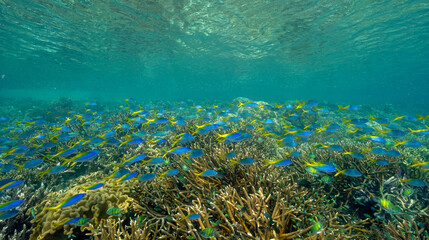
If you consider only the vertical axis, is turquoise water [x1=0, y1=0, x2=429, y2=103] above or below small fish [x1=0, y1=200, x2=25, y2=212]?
above

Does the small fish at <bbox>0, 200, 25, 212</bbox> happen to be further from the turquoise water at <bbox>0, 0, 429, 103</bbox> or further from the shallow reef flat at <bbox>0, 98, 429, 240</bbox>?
the turquoise water at <bbox>0, 0, 429, 103</bbox>

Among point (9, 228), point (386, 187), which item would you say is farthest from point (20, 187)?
point (386, 187)

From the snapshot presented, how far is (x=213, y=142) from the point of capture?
623 centimetres

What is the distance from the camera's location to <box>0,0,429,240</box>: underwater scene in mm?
2988

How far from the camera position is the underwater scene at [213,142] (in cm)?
299

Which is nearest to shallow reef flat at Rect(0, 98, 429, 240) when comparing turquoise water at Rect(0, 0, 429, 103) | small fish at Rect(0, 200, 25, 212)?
small fish at Rect(0, 200, 25, 212)

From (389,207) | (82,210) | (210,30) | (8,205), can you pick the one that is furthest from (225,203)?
(210,30)

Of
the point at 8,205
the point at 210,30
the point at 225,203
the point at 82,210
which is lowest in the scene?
the point at 82,210

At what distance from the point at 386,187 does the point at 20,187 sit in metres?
9.36

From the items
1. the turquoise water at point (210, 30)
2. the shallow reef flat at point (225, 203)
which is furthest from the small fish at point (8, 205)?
the turquoise water at point (210, 30)

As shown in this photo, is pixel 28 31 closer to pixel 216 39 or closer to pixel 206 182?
pixel 216 39

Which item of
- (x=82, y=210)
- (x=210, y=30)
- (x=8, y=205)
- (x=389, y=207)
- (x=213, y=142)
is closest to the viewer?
(x=8, y=205)

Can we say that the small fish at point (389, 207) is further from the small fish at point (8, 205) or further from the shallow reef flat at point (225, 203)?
the small fish at point (8, 205)

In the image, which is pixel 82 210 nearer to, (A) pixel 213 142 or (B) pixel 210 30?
(A) pixel 213 142
